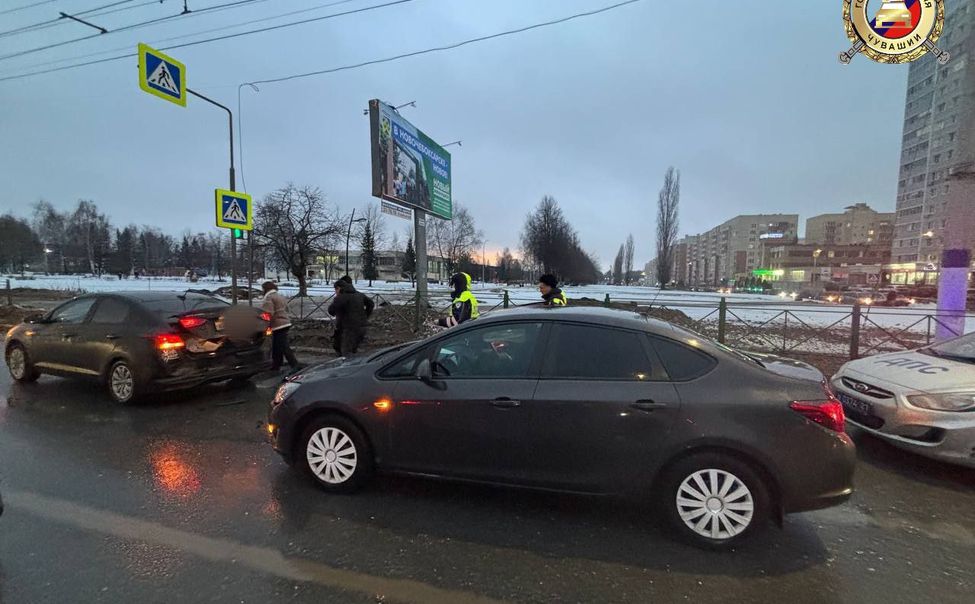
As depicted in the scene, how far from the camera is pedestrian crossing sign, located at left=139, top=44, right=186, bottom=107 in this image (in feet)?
26.4

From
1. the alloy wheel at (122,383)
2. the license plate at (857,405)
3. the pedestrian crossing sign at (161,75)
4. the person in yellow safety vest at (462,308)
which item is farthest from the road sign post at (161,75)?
the license plate at (857,405)

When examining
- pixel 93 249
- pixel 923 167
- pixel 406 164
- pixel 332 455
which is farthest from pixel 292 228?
pixel 923 167

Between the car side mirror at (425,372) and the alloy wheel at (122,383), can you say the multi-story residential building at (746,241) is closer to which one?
the alloy wheel at (122,383)

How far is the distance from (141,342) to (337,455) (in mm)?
3953

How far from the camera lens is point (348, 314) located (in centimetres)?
750

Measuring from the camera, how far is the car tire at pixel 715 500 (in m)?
2.91

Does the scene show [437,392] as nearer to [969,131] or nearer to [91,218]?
[969,131]

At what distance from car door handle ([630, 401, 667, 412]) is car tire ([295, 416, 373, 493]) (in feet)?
6.72

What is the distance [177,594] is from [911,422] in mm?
5862

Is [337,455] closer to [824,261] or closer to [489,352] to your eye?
[489,352]

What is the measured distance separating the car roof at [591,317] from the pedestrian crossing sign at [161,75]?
8580 millimetres

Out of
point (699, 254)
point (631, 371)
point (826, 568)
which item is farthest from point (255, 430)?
point (699, 254)

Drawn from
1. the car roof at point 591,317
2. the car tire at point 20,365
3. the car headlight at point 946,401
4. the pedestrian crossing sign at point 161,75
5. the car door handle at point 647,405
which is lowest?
the car tire at point 20,365

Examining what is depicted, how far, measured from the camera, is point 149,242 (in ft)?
342
